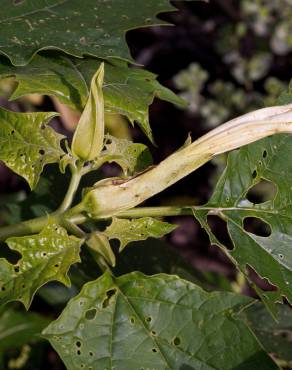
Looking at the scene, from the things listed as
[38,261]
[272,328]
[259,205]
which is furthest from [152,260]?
[38,261]

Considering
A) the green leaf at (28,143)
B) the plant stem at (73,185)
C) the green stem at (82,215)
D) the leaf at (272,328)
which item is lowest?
the leaf at (272,328)

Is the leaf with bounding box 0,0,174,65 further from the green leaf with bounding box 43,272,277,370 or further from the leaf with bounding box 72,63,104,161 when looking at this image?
the green leaf with bounding box 43,272,277,370

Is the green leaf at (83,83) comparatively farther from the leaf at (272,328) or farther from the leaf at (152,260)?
the leaf at (272,328)

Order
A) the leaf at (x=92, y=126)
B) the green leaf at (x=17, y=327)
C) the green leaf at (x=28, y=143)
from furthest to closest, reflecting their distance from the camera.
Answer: the green leaf at (x=17, y=327) < the green leaf at (x=28, y=143) < the leaf at (x=92, y=126)

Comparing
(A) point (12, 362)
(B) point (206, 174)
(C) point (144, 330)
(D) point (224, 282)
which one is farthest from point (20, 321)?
(B) point (206, 174)

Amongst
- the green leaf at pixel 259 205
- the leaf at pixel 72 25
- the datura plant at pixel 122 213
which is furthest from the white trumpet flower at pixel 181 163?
the leaf at pixel 72 25

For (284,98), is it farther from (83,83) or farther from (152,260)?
(152,260)

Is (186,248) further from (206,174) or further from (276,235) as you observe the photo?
(276,235)

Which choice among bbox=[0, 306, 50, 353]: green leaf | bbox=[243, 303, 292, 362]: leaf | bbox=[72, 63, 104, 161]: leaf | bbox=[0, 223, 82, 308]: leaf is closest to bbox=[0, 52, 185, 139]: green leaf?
bbox=[72, 63, 104, 161]: leaf
